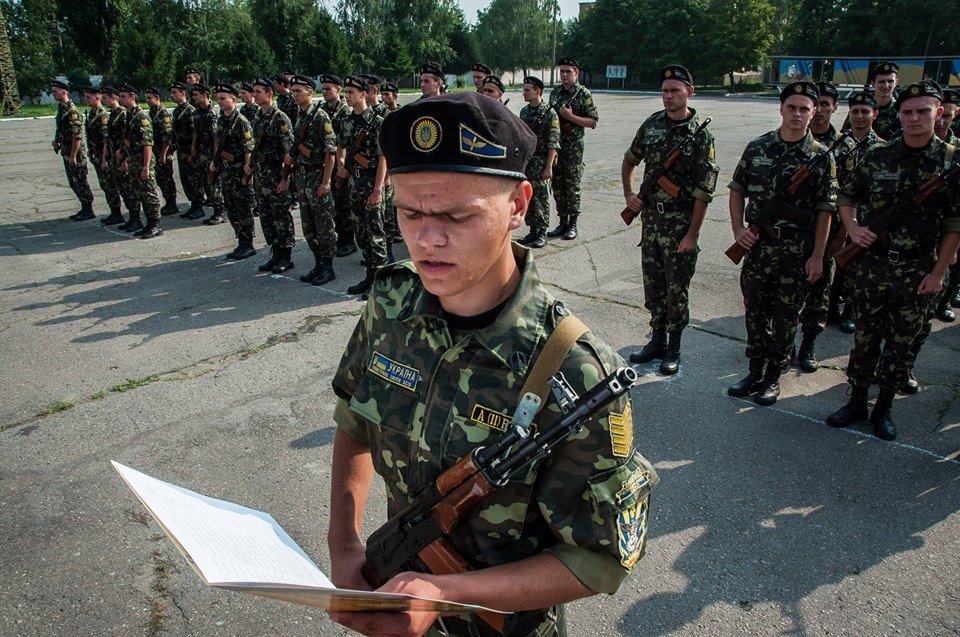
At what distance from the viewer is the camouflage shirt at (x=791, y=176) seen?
4336mm

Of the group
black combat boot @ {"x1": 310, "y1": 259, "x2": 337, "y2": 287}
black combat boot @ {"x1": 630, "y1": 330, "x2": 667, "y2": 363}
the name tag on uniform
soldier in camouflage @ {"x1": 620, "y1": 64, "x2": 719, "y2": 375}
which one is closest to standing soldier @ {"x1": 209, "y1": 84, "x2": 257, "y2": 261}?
black combat boot @ {"x1": 310, "y1": 259, "x2": 337, "y2": 287}

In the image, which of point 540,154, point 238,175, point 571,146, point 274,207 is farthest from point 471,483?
point 571,146

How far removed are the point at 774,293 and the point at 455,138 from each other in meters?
4.01

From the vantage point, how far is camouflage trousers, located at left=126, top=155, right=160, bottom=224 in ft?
30.0

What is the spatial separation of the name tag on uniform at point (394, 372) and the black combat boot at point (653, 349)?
3.90m

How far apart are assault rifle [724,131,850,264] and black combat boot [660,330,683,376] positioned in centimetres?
78

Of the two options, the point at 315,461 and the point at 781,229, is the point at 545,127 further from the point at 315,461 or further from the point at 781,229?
the point at 315,461

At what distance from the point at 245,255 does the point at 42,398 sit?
3.74 metres

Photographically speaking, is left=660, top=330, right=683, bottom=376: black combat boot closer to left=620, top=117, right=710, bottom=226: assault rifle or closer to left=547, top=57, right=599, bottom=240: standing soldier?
left=620, top=117, right=710, bottom=226: assault rifle

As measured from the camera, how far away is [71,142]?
32.8 ft

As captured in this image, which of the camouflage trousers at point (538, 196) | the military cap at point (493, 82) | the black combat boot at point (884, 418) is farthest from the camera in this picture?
the military cap at point (493, 82)

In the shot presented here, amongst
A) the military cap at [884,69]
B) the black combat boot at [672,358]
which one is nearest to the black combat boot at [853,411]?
the black combat boot at [672,358]

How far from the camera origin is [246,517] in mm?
1431

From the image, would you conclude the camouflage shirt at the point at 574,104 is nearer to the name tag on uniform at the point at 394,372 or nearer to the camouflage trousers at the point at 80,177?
the camouflage trousers at the point at 80,177
